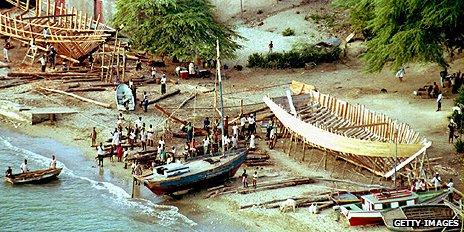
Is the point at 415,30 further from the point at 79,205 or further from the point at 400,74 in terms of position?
the point at 79,205

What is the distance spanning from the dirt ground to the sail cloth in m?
1.37

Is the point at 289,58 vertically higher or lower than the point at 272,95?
higher

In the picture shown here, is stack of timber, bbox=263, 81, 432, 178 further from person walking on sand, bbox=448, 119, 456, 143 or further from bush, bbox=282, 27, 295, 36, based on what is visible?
bush, bbox=282, 27, 295, 36

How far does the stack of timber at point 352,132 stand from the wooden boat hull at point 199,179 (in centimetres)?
447

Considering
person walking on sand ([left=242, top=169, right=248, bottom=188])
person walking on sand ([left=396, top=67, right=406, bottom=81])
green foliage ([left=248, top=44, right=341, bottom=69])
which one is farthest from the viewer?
green foliage ([left=248, top=44, right=341, bottom=69])

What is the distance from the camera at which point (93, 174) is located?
55.4 m

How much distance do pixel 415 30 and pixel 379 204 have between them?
1701 centimetres

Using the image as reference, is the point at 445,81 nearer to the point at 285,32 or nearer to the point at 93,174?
the point at 285,32

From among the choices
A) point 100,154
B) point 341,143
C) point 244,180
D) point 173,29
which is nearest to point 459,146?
point 341,143

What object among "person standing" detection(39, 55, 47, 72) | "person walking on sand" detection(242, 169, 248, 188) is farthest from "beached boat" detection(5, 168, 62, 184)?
"person standing" detection(39, 55, 47, 72)

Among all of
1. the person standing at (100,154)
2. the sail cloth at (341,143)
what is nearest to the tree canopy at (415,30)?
the sail cloth at (341,143)

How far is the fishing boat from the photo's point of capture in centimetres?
4622

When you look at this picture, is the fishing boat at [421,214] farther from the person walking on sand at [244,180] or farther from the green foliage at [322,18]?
the green foliage at [322,18]

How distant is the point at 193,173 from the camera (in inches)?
2014
